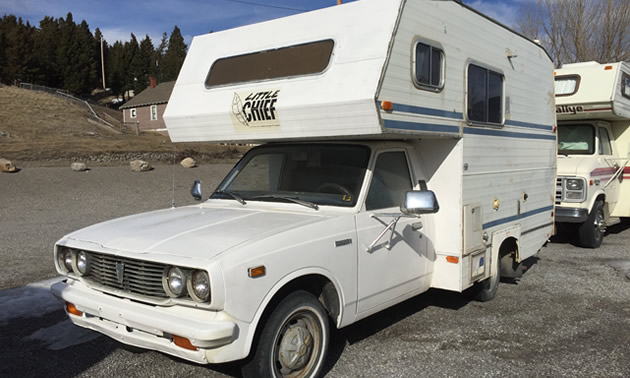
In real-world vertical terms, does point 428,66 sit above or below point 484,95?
above

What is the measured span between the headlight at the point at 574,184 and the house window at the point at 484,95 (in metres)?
3.69

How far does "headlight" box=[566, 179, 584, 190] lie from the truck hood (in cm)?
624

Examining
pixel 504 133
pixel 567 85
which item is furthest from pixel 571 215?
pixel 504 133

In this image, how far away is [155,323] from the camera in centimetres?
333

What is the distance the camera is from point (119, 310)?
11.6ft

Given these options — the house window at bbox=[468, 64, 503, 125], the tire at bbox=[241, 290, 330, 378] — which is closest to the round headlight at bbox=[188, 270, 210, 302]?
the tire at bbox=[241, 290, 330, 378]

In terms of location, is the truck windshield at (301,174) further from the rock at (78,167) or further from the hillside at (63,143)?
the rock at (78,167)

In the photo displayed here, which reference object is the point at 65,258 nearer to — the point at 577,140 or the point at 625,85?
the point at 577,140

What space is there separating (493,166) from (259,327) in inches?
132

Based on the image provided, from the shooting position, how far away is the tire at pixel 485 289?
5926mm

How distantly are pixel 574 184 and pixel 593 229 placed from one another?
907 mm

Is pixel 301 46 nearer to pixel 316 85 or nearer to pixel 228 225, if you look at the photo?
pixel 316 85

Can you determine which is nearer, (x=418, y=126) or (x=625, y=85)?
(x=418, y=126)

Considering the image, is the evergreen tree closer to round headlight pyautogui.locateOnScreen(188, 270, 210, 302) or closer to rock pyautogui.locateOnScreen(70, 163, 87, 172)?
rock pyautogui.locateOnScreen(70, 163, 87, 172)
